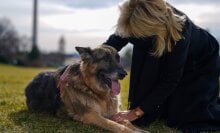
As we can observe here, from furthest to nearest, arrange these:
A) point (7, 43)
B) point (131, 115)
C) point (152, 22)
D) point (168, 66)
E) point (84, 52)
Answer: point (7, 43)
point (84, 52)
point (131, 115)
point (168, 66)
point (152, 22)

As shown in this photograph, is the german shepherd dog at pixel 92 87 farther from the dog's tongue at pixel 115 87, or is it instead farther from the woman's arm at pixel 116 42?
the woman's arm at pixel 116 42

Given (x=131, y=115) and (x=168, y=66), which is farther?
(x=131, y=115)

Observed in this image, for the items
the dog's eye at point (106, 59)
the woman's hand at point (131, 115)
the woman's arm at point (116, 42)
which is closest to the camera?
the woman's hand at point (131, 115)

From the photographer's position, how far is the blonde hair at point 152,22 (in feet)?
23.3

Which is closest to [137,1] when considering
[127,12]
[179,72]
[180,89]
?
[127,12]

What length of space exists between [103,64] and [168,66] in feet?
3.68

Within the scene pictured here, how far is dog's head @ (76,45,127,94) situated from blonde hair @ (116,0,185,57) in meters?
0.76

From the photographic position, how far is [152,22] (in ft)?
23.2

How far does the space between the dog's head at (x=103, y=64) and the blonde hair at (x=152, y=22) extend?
2.50 ft

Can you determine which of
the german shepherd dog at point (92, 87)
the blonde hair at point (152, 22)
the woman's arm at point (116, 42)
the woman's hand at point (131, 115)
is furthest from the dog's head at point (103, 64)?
the blonde hair at point (152, 22)

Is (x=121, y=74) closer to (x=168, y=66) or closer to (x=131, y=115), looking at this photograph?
(x=131, y=115)

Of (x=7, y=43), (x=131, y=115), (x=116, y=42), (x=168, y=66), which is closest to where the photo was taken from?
(x=168, y=66)

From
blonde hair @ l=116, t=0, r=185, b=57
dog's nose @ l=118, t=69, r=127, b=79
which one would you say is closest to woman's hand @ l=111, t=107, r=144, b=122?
dog's nose @ l=118, t=69, r=127, b=79

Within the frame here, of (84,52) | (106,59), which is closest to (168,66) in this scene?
(106,59)
